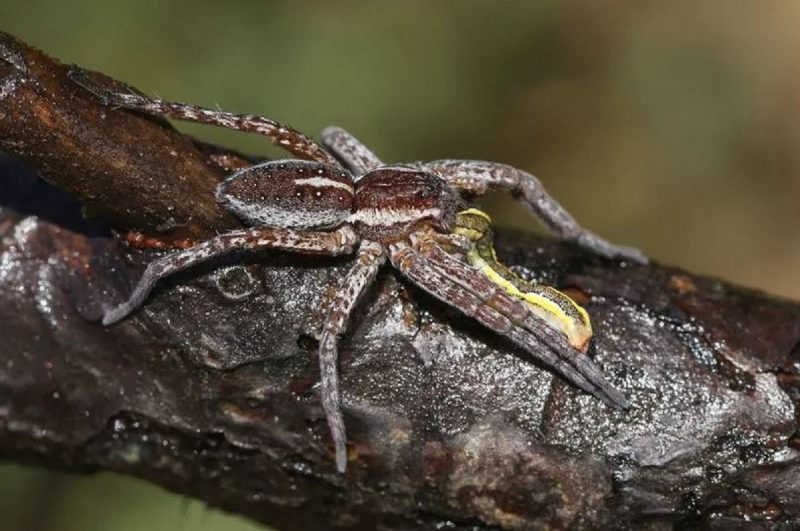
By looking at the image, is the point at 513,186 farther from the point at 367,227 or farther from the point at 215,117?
the point at 215,117

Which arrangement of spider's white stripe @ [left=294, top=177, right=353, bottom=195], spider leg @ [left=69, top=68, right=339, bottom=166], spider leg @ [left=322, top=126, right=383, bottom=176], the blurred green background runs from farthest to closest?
1. the blurred green background
2. spider leg @ [left=322, top=126, right=383, bottom=176]
3. spider's white stripe @ [left=294, top=177, right=353, bottom=195]
4. spider leg @ [left=69, top=68, right=339, bottom=166]

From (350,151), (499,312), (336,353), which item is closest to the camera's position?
(336,353)

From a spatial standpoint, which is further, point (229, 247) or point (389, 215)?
point (389, 215)

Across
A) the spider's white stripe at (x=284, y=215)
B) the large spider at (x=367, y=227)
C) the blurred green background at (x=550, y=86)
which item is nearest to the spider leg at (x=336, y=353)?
the large spider at (x=367, y=227)

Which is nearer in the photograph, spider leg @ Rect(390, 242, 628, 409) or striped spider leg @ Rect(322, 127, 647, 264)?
spider leg @ Rect(390, 242, 628, 409)

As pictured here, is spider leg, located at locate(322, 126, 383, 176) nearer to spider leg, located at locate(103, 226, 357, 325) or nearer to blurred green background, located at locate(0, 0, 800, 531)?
spider leg, located at locate(103, 226, 357, 325)

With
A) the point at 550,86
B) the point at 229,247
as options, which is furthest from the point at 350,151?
the point at 550,86

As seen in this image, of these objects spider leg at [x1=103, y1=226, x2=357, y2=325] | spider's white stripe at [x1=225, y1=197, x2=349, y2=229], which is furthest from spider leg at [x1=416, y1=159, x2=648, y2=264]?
spider leg at [x1=103, y1=226, x2=357, y2=325]
